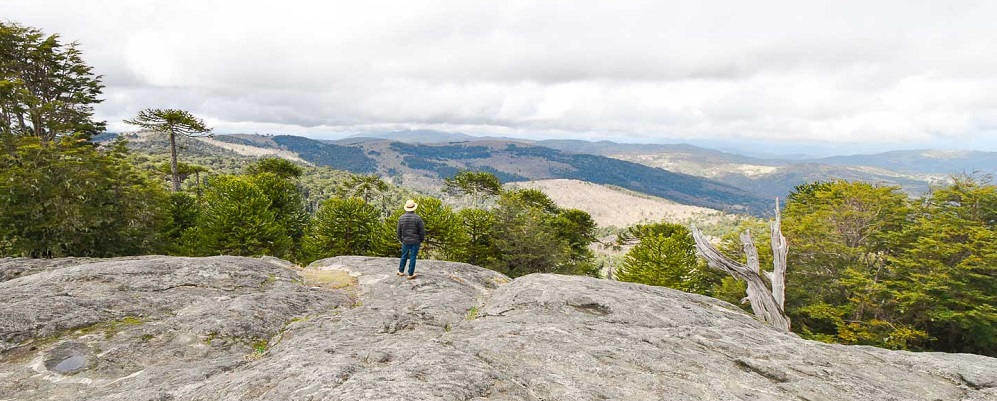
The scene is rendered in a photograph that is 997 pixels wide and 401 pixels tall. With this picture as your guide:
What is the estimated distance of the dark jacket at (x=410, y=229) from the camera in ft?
49.4

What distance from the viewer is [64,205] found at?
24.3 m

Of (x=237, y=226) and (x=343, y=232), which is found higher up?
(x=237, y=226)

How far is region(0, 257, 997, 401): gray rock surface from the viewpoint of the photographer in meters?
6.46

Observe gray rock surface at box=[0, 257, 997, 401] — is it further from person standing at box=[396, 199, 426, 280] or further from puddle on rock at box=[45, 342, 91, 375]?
person standing at box=[396, 199, 426, 280]

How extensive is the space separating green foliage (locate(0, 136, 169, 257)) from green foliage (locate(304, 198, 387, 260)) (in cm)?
1327

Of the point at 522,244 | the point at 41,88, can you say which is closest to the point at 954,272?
the point at 522,244

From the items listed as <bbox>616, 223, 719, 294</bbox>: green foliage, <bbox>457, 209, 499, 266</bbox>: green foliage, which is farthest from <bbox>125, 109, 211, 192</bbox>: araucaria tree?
<bbox>616, 223, 719, 294</bbox>: green foliage

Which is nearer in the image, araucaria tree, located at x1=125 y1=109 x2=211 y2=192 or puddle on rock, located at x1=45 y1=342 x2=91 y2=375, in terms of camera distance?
puddle on rock, located at x1=45 y1=342 x2=91 y2=375

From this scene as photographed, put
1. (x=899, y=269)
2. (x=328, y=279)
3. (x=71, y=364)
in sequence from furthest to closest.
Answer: (x=899, y=269)
(x=328, y=279)
(x=71, y=364)

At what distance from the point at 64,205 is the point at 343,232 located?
1929 centimetres

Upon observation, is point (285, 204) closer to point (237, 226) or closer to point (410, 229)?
point (237, 226)

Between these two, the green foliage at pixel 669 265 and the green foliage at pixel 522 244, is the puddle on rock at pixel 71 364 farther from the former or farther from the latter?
the green foliage at pixel 669 265

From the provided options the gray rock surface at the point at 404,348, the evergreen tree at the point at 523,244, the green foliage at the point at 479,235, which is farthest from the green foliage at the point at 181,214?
the evergreen tree at the point at 523,244

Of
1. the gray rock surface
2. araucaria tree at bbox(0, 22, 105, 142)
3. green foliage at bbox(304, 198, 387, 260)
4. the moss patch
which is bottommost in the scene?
green foliage at bbox(304, 198, 387, 260)
